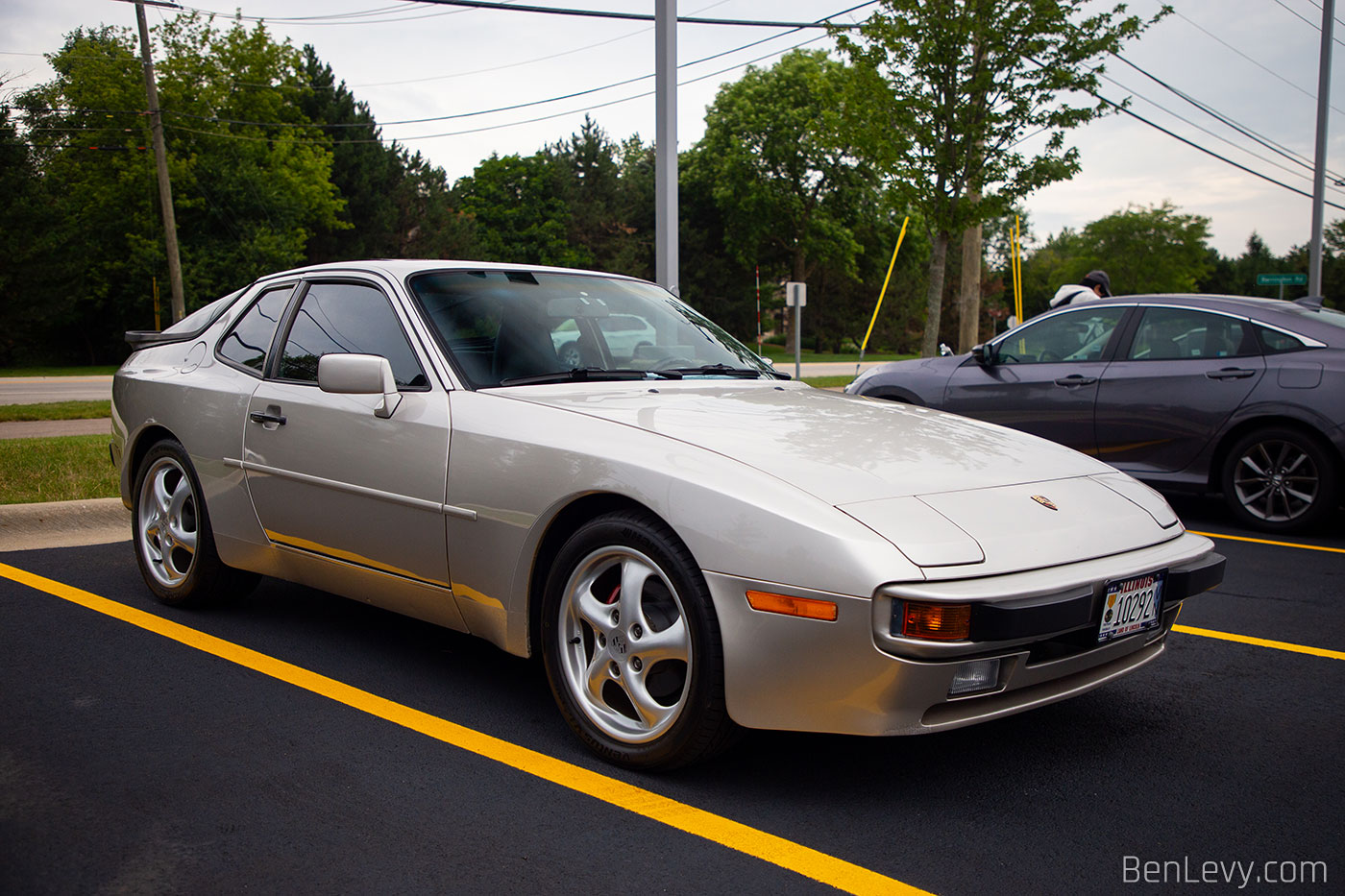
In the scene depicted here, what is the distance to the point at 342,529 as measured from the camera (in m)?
3.78

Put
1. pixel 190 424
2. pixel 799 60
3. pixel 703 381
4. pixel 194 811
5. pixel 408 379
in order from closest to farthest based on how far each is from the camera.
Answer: pixel 194 811, pixel 408 379, pixel 703 381, pixel 190 424, pixel 799 60

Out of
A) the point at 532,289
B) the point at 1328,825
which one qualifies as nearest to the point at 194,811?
the point at 532,289

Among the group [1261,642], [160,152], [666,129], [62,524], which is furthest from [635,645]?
[160,152]

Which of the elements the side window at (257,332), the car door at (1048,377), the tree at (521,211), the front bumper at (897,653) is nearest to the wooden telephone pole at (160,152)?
the car door at (1048,377)

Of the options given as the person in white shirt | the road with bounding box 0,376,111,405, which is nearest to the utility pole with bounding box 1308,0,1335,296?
the person in white shirt

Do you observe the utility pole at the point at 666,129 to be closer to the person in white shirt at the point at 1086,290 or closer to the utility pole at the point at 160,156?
the person in white shirt at the point at 1086,290

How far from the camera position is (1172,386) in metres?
7.15

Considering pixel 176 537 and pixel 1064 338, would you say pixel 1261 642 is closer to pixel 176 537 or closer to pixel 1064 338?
pixel 1064 338

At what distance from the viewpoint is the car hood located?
2.71 meters

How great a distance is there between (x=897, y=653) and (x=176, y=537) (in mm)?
3417

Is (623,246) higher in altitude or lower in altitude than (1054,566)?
higher

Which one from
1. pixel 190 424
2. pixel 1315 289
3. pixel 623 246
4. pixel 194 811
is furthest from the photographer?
pixel 623 246

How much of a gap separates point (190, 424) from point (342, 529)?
47.0 inches

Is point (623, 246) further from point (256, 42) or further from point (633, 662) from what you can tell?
point (633, 662)
